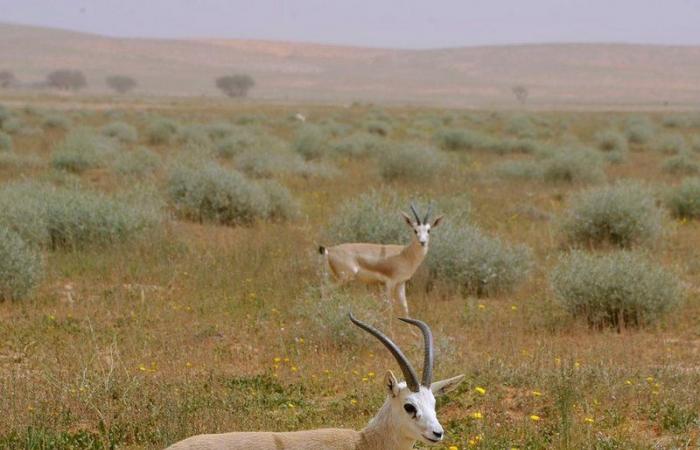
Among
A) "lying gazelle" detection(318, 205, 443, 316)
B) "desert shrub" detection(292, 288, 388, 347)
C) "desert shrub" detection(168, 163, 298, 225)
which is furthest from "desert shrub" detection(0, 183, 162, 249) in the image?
"desert shrub" detection(292, 288, 388, 347)

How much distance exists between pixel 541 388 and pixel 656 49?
173954 mm

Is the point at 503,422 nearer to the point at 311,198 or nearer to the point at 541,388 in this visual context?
the point at 541,388

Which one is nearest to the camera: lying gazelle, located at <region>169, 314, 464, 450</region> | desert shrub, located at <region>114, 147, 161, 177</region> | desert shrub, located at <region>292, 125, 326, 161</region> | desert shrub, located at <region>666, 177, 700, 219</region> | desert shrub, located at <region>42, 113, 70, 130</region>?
lying gazelle, located at <region>169, 314, 464, 450</region>

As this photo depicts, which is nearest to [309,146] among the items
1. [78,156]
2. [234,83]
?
[78,156]

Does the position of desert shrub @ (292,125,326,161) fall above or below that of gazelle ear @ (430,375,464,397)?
below

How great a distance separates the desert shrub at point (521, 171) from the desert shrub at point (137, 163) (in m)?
9.25

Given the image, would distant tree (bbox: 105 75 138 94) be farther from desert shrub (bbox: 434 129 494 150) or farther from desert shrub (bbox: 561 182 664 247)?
desert shrub (bbox: 561 182 664 247)

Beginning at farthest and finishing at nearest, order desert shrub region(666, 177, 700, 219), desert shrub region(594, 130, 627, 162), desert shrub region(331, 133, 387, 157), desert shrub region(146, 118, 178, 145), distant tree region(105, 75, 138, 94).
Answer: distant tree region(105, 75, 138, 94)
desert shrub region(146, 118, 178, 145)
desert shrub region(594, 130, 627, 162)
desert shrub region(331, 133, 387, 157)
desert shrub region(666, 177, 700, 219)

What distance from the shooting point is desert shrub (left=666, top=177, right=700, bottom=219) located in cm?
1816

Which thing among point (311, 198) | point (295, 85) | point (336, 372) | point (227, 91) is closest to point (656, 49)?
point (295, 85)

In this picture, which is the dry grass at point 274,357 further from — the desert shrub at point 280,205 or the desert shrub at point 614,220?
the desert shrub at point 280,205

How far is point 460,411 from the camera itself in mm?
7207

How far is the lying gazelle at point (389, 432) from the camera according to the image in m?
4.84

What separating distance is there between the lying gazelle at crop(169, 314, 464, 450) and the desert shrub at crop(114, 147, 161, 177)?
677 inches
